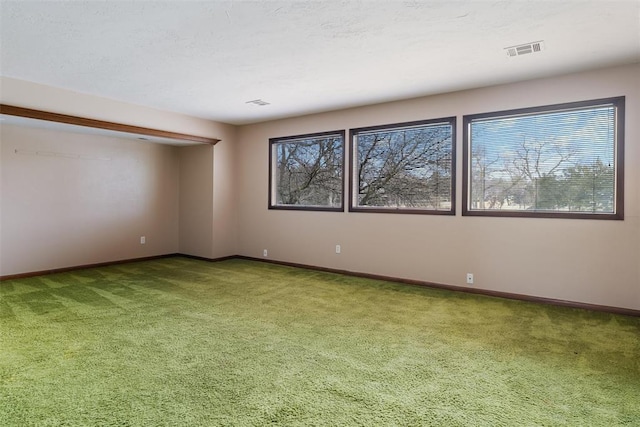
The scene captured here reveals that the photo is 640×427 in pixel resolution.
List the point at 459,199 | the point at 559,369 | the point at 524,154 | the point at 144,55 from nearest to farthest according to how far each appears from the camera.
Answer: the point at 559,369
the point at 144,55
the point at 524,154
the point at 459,199

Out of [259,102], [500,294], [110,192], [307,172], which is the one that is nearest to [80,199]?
[110,192]

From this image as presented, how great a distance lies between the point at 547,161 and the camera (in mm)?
4082

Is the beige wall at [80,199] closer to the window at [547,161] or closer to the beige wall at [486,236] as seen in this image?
the beige wall at [486,236]

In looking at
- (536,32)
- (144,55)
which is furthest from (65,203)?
(536,32)

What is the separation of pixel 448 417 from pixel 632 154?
3.31 meters

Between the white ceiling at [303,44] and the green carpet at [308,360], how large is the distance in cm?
243

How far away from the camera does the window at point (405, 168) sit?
474 cm

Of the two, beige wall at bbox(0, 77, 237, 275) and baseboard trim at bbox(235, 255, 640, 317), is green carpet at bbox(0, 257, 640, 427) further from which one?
beige wall at bbox(0, 77, 237, 275)

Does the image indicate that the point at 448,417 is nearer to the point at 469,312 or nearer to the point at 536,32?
the point at 469,312

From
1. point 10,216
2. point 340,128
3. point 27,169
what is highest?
point 340,128

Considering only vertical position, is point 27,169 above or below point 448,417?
above

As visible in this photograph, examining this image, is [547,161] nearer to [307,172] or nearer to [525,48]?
[525,48]

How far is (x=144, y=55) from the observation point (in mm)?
3447

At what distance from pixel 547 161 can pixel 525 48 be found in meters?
1.39
